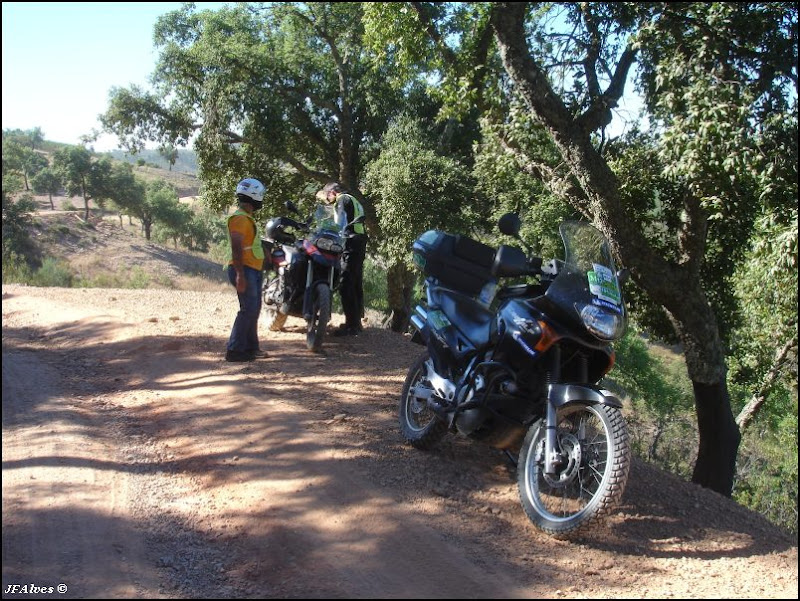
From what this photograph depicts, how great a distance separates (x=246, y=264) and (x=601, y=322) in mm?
4497

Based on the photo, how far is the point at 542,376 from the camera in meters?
4.34

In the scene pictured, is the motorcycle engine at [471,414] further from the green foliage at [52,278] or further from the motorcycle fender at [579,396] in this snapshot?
the green foliage at [52,278]

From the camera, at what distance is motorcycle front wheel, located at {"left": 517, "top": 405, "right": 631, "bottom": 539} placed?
11.9ft

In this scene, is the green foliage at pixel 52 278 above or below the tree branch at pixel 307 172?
below

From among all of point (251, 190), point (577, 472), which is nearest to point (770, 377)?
point (251, 190)

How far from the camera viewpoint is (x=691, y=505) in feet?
16.1

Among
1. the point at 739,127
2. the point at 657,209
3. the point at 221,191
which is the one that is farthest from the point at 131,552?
the point at 221,191

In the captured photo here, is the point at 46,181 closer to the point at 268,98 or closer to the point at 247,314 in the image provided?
the point at 268,98

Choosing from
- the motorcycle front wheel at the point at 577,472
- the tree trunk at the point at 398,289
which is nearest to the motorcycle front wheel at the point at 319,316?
the motorcycle front wheel at the point at 577,472

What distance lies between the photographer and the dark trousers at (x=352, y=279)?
883 cm

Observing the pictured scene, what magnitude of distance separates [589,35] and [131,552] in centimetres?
853

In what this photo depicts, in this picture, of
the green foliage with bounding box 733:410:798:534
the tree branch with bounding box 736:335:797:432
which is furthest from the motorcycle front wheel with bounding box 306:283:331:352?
the green foliage with bounding box 733:410:798:534

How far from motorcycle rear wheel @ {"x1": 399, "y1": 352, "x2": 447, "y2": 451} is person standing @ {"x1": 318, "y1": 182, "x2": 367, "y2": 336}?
3.48 metres

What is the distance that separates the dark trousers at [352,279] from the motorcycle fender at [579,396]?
5.12 m
